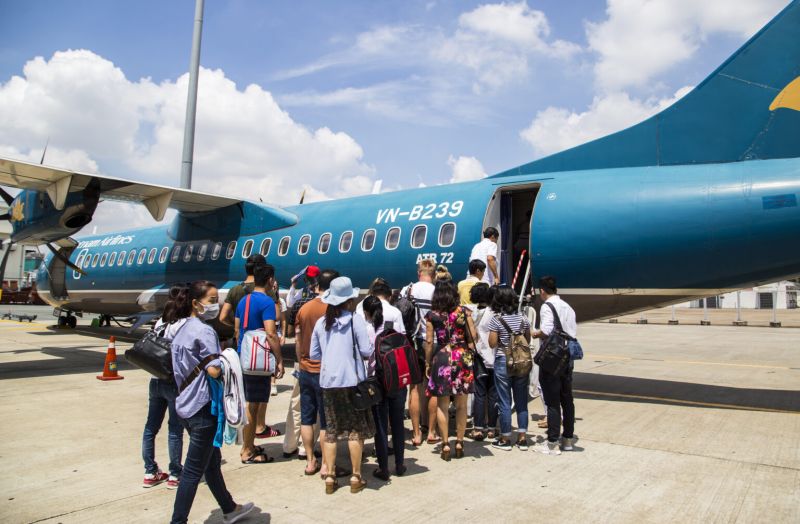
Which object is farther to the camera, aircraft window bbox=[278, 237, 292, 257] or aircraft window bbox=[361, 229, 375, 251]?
aircraft window bbox=[278, 237, 292, 257]

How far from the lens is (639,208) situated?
793cm

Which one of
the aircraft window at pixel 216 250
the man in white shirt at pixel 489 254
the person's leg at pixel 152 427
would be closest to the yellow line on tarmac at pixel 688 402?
the man in white shirt at pixel 489 254

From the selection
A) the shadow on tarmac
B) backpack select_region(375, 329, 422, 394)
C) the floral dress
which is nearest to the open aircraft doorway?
the shadow on tarmac

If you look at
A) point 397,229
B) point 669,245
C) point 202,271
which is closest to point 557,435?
point 669,245

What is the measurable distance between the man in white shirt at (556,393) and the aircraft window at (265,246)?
8.79 m

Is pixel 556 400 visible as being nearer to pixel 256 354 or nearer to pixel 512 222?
pixel 256 354

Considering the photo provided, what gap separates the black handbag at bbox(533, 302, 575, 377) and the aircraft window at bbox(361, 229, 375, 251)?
5.76 m

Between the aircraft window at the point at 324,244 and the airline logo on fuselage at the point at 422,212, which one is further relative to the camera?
the aircraft window at the point at 324,244

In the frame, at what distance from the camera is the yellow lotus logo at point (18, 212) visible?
14.6 m

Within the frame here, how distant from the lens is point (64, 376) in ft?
34.5

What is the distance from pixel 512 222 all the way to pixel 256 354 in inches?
268

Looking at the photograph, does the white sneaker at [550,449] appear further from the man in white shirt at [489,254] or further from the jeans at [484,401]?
the man in white shirt at [489,254]

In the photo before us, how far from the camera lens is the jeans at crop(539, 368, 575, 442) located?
572 cm

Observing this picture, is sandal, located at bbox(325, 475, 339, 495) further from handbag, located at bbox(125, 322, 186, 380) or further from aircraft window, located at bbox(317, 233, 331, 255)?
aircraft window, located at bbox(317, 233, 331, 255)
